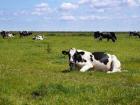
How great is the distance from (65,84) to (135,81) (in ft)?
11.6

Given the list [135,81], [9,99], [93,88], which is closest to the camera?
[9,99]

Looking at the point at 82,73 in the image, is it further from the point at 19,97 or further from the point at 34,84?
the point at 19,97

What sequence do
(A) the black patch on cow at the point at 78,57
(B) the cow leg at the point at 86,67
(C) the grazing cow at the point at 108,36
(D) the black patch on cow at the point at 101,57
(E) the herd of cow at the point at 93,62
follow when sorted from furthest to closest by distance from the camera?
(C) the grazing cow at the point at 108,36, (D) the black patch on cow at the point at 101,57, (A) the black patch on cow at the point at 78,57, (E) the herd of cow at the point at 93,62, (B) the cow leg at the point at 86,67

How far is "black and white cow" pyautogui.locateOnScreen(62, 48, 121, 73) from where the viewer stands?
70.1 feet

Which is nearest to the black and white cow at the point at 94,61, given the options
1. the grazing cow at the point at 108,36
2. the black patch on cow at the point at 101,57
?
the black patch on cow at the point at 101,57

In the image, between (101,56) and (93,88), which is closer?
(93,88)

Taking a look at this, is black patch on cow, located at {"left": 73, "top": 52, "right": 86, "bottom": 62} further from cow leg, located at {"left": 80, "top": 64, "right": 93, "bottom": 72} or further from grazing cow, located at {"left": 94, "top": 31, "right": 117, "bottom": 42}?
grazing cow, located at {"left": 94, "top": 31, "right": 117, "bottom": 42}

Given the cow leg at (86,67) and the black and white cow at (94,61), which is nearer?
the cow leg at (86,67)

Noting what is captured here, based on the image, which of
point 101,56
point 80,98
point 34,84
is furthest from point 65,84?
point 101,56

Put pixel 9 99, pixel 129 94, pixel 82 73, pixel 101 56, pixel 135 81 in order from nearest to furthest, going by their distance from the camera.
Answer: pixel 9 99 < pixel 129 94 < pixel 135 81 < pixel 82 73 < pixel 101 56

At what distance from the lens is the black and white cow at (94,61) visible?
21359mm

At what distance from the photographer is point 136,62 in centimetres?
2708

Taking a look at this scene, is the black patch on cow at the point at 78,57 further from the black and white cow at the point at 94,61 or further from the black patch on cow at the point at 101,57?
the black patch on cow at the point at 101,57

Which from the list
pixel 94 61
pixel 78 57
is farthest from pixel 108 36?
pixel 78 57
